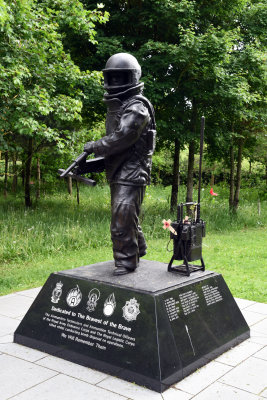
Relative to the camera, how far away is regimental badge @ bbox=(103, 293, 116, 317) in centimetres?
444

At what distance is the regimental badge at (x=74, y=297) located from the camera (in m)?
4.74

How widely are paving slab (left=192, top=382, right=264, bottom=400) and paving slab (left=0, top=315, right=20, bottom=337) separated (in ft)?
8.13

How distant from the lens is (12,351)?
4715mm

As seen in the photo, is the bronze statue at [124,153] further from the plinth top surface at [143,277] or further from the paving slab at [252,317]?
the paving slab at [252,317]

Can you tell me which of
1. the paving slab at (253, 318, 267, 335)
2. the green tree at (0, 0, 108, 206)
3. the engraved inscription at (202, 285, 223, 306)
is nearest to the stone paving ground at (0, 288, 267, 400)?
the paving slab at (253, 318, 267, 335)

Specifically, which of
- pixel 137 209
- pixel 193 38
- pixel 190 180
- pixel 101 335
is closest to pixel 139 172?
pixel 137 209

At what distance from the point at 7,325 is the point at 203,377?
99.8 inches

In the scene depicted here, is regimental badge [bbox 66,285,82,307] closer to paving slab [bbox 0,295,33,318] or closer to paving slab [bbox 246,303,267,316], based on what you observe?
paving slab [bbox 0,295,33,318]

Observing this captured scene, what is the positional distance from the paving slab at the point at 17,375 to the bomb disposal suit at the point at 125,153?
4.26 ft

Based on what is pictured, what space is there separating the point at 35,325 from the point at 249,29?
43.3ft

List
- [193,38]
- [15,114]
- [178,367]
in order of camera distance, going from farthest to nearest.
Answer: [193,38], [15,114], [178,367]

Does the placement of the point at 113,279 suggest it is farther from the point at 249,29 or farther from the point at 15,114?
the point at 249,29

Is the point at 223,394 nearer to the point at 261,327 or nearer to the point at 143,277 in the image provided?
the point at 143,277

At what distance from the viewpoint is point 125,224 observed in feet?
15.9
